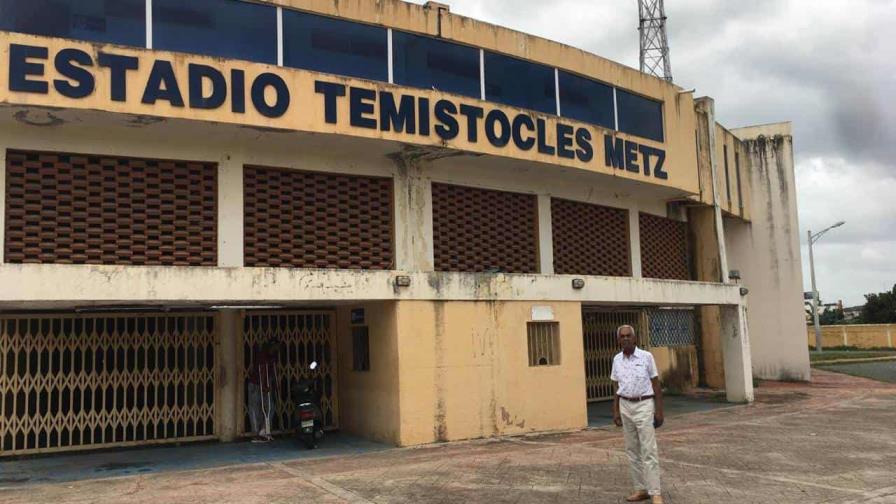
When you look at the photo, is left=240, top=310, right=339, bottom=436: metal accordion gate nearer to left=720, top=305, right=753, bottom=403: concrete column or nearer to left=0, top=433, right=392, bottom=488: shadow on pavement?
left=0, top=433, right=392, bottom=488: shadow on pavement

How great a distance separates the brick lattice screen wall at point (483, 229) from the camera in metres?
11.9

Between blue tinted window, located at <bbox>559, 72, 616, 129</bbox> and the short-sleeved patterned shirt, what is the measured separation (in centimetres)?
680

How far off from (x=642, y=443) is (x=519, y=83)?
7.31 metres

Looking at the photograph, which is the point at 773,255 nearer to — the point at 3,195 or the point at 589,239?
the point at 589,239

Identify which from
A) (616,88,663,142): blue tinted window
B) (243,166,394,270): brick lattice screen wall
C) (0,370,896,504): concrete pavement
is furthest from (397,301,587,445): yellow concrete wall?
(616,88,663,142): blue tinted window

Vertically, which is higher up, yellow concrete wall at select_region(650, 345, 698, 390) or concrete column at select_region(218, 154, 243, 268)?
concrete column at select_region(218, 154, 243, 268)

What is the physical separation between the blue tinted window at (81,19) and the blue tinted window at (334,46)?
1.91m

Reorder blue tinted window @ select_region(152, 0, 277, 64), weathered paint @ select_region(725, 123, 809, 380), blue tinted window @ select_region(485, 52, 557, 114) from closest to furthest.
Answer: blue tinted window @ select_region(152, 0, 277, 64) < blue tinted window @ select_region(485, 52, 557, 114) < weathered paint @ select_region(725, 123, 809, 380)

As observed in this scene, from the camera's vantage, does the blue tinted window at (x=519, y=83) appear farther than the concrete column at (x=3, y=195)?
Yes

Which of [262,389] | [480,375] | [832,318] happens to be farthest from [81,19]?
[832,318]

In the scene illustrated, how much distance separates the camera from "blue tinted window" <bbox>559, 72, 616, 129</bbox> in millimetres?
12961

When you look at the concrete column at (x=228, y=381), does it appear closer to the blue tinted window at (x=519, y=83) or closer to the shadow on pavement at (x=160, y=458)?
the shadow on pavement at (x=160, y=458)

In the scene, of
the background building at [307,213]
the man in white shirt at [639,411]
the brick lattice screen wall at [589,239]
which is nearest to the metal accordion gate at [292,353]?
the background building at [307,213]

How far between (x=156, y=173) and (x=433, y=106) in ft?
12.9
